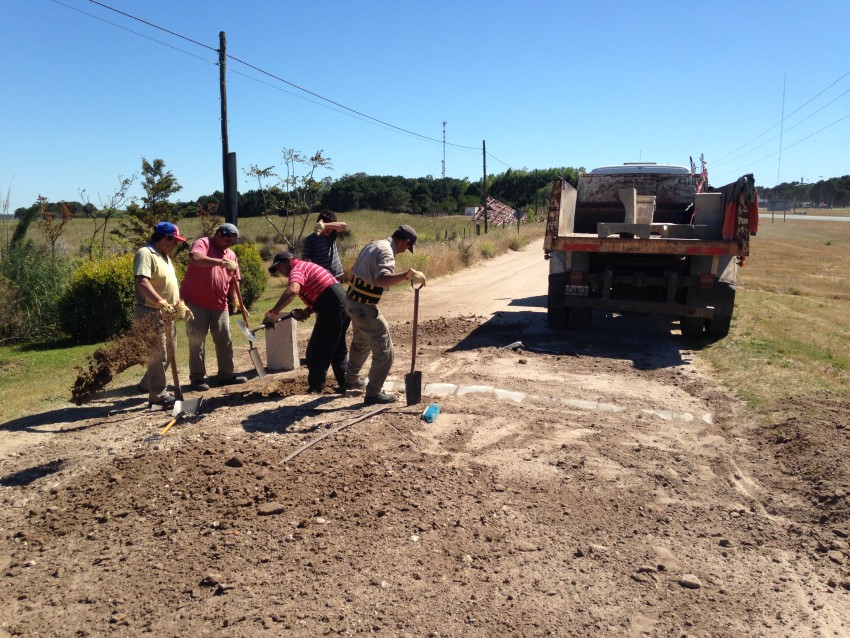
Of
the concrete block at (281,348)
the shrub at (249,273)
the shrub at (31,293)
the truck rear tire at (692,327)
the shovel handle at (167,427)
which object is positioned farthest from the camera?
the shrub at (249,273)

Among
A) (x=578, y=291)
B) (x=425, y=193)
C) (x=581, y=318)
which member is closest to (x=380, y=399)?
(x=578, y=291)

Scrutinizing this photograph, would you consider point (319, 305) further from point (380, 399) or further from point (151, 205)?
point (151, 205)

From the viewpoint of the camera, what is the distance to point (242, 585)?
3463 mm

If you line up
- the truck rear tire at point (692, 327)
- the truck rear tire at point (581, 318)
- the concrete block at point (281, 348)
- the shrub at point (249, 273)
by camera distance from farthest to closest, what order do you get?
1. the shrub at point (249, 273)
2. the truck rear tire at point (581, 318)
3. the truck rear tire at point (692, 327)
4. the concrete block at point (281, 348)

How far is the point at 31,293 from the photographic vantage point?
11.0m

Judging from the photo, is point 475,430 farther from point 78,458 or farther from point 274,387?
point 78,458

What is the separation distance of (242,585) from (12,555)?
1.45 meters

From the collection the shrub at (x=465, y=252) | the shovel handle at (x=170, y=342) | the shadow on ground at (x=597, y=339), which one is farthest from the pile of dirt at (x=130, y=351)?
the shrub at (x=465, y=252)

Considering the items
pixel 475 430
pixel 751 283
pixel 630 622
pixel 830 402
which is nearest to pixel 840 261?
pixel 751 283

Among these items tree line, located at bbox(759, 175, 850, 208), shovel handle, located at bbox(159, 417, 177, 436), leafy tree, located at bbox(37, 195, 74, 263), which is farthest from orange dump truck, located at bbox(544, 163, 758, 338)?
tree line, located at bbox(759, 175, 850, 208)

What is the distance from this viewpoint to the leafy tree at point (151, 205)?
52.9 ft

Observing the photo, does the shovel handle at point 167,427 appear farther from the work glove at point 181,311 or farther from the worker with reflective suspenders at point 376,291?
the worker with reflective suspenders at point 376,291

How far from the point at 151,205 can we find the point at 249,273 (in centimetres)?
443

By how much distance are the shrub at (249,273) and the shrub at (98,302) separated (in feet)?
10.8
